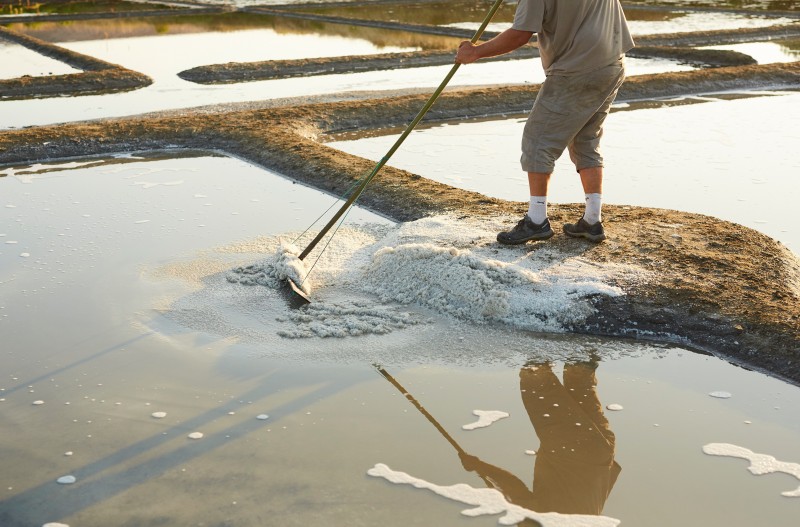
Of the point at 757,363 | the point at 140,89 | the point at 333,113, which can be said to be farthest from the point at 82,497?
the point at 140,89

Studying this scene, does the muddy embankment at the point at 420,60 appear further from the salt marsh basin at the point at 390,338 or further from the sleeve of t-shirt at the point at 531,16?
the sleeve of t-shirt at the point at 531,16

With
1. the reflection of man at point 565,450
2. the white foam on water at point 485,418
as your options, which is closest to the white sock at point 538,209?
the reflection of man at point 565,450

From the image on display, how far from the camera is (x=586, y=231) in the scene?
364cm

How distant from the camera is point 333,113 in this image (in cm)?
691

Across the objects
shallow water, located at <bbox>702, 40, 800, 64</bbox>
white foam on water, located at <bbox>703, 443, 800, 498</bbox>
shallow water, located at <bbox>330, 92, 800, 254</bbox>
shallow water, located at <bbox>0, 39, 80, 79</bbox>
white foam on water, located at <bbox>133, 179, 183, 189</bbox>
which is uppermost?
shallow water, located at <bbox>702, 40, 800, 64</bbox>

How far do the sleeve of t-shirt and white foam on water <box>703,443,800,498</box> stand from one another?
1627mm

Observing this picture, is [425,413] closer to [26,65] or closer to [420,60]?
[420,60]

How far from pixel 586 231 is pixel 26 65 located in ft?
27.7

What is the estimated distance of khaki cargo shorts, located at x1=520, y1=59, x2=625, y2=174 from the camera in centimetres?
348

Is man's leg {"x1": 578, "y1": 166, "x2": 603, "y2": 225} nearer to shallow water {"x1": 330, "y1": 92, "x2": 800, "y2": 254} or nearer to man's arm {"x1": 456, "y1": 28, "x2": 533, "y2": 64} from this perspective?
man's arm {"x1": 456, "y1": 28, "x2": 533, "y2": 64}

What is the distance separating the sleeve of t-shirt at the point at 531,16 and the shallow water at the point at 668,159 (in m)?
1.45

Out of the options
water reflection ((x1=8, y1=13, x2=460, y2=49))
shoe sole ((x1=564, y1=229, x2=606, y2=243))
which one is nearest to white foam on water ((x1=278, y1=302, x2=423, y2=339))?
shoe sole ((x1=564, y1=229, x2=606, y2=243))

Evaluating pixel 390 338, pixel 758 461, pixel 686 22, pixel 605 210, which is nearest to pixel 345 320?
pixel 390 338

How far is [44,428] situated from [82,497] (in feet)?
1.33
